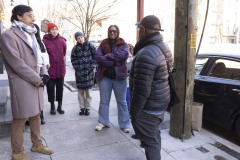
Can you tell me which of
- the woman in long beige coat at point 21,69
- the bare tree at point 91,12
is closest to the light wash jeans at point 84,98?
the woman in long beige coat at point 21,69

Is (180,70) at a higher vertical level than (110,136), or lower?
higher

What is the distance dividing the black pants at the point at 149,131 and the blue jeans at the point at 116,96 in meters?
1.35

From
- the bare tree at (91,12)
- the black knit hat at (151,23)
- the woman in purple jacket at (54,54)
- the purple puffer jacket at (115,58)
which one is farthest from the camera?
the bare tree at (91,12)

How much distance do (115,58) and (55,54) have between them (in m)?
1.46

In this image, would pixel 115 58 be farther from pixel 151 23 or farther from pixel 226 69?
pixel 226 69

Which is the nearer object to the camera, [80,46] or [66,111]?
[80,46]

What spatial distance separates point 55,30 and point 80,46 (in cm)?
54

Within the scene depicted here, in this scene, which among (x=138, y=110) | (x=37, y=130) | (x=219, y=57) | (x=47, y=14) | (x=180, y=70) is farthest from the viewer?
(x=47, y=14)

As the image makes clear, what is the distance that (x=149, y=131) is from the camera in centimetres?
310

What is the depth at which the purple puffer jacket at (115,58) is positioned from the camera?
4.17 m

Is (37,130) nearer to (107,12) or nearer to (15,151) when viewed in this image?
(15,151)

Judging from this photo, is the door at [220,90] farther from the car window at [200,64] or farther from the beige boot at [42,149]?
the beige boot at [42,149]

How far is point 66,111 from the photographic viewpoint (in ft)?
18.7

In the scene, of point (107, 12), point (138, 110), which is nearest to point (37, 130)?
point (138, 110)
